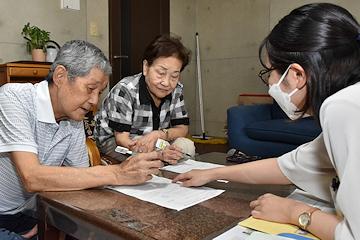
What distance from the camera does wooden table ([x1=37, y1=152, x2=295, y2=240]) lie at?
29.5 inches

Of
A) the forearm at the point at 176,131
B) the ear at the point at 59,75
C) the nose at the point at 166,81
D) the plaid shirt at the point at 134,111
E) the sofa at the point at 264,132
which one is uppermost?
the ear at the point at 59,75

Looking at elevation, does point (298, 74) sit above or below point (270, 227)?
above

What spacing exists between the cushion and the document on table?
1913mm

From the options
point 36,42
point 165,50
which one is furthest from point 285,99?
point 36,42

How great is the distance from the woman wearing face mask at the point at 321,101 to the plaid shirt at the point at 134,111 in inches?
45.0

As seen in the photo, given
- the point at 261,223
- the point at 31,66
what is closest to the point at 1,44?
the point at 31,66

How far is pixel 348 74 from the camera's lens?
2.38 feet

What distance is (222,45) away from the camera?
515cm

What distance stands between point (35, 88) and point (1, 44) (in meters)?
2.42

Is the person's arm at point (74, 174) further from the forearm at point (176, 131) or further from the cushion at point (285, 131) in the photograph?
the cushion at point (285, 131)

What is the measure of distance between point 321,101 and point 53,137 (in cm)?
98

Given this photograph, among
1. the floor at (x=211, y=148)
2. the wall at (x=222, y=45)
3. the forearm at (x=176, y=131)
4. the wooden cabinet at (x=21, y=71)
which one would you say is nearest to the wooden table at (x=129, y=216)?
the forearm at (x=176, y=131)

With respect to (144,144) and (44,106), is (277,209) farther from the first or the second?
(144,144)

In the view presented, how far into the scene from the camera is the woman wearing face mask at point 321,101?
0.61 meters
